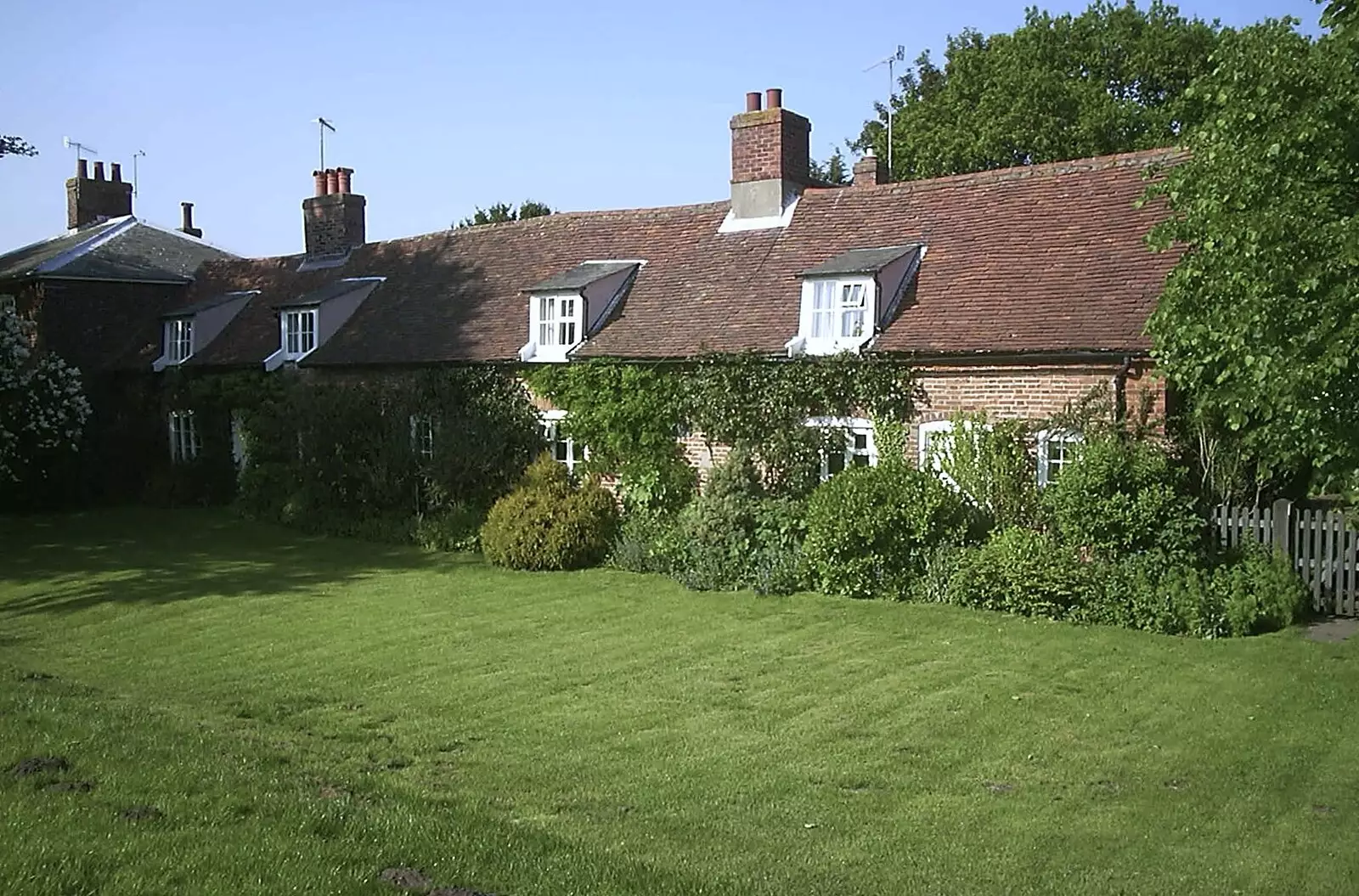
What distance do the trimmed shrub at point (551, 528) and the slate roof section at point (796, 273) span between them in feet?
8.91

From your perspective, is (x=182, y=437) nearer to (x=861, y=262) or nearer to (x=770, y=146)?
(x=770, y=146)

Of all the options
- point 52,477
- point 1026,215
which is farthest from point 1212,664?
point 52,477

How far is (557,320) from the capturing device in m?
22.5

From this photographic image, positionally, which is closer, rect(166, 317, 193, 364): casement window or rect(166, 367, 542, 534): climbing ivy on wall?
rect(166, 367, 542, 534): climbing ivy on wall

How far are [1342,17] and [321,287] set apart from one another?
76.6 ft

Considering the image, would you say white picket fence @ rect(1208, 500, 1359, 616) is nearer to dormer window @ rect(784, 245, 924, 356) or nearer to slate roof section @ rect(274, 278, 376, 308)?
dormer window @ rect(784, 245, 924, 356)

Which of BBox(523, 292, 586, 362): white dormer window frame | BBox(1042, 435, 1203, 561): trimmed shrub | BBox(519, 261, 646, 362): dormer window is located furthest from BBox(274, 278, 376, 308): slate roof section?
BBox(1042, 435, 1203, 561): trimmed shrub

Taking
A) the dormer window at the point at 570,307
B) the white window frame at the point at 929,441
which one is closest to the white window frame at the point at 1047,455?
the white window frame at the point at 929,441

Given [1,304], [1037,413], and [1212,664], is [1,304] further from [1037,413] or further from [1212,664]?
[1212,664]

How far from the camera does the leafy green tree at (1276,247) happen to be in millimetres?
11016

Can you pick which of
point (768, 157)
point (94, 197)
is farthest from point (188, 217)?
point (768, 157)

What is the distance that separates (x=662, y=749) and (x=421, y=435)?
48.7 ft

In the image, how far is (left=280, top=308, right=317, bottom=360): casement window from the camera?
27.4 m

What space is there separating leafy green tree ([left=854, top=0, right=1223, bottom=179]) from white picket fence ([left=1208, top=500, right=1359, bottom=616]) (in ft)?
72.7
